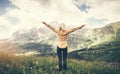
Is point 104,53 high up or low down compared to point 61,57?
up

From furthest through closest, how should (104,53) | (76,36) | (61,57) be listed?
(76,36)
(104,53)
(61,57)

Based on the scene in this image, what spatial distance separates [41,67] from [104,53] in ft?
27.3

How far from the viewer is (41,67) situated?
1775 cm

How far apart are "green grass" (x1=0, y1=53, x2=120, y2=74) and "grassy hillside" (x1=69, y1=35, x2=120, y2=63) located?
11.7 ft

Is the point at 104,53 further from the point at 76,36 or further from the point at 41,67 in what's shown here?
the point at 76,36

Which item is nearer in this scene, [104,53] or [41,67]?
[41,67]

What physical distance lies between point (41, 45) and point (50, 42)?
1021mm

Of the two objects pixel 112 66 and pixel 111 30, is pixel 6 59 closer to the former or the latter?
pixel 112 66

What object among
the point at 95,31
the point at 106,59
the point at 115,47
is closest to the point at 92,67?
Result: the point at 106,59

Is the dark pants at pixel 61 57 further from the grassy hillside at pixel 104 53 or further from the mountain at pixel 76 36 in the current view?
the mountain at pixel 76 36

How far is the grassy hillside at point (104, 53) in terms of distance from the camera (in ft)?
77.2

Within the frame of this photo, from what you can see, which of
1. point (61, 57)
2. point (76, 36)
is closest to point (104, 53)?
point (61, 57)

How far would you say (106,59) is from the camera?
23531mm

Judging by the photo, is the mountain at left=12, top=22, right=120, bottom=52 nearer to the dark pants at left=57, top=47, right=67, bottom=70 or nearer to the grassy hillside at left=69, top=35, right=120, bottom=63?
the grassy hillside at left=69, top=35, right=120, bottom=63
